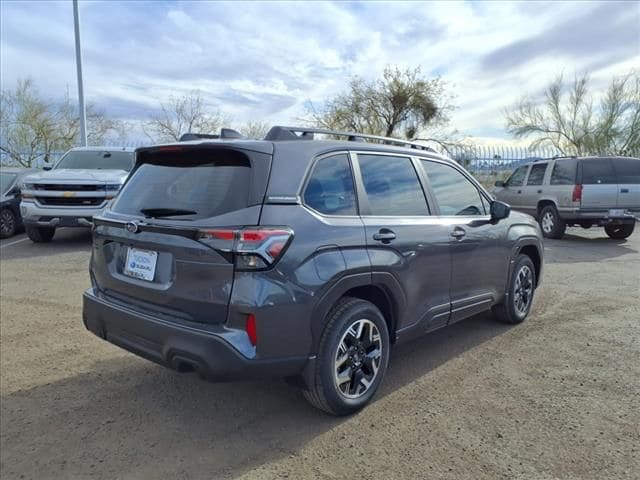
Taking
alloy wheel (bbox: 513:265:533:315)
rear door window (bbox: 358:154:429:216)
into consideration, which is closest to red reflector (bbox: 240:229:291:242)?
rear door window (bbox: 358:154:429:216)

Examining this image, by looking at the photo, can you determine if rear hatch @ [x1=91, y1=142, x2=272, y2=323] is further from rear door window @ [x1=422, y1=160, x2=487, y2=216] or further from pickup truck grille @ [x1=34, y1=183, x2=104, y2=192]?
pickup truck grille @ [x1=34, y1=183, x2=104, y2=192]

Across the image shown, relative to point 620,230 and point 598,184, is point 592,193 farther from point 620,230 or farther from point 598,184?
point 620,230

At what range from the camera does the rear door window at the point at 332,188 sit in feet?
10.1

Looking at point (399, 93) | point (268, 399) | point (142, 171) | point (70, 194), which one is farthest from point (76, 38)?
point (268, 399)

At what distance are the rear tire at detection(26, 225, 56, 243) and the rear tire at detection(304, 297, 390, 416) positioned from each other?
29.5 ft

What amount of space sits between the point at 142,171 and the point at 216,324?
1401 mm

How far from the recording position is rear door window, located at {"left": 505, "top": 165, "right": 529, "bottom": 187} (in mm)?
12859

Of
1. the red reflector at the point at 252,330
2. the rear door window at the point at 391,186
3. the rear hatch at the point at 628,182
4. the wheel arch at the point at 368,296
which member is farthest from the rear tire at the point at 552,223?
the red reflector at the point at 252,330

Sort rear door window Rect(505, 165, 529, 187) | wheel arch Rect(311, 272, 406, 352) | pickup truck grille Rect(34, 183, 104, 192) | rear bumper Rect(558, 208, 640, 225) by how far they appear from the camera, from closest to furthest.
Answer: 1. wheel arch Rect(311, 272, 406, 352)
2. pickup truck grille Rect(34, 183, 104, 192)
3. rear bumper Rect(558, 208, 640, 225)
4. rear door window Rect(505, 165, 529, 187)

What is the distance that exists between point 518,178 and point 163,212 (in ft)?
39.0

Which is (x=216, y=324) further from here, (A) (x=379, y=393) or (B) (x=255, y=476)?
(A) (x=379, y=393)

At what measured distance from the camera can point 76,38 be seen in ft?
52.5

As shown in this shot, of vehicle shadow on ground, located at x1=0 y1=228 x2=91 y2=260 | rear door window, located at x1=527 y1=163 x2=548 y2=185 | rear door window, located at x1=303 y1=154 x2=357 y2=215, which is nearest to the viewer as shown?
rear door window, located at x1=303 y1=154 x2=357 y2=215

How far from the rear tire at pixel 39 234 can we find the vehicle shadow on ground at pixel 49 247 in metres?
0.12
